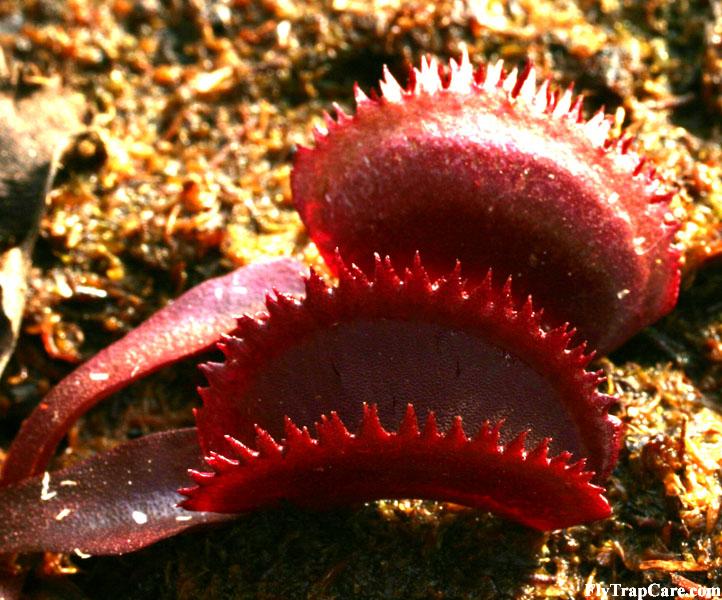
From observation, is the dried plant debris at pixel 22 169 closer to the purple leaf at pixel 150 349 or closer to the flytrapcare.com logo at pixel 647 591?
the purple leaf at pixel 150 349

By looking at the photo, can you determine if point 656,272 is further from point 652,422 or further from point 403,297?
point 403,297

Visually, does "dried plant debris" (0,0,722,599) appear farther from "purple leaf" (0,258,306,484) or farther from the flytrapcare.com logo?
"purple leaf" (0,258,306,484)

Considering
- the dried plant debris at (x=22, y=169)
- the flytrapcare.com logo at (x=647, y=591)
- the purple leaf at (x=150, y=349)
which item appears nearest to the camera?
the flytrapcare.com logo at (x=647, y=591)

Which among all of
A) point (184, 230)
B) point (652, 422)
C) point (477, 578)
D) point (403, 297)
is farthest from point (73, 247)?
point (652, 422)

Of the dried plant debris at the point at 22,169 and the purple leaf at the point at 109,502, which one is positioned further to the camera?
the dried plant debris at the point at 22,169

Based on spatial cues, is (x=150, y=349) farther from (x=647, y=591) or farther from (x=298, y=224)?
(x=647, y=591)

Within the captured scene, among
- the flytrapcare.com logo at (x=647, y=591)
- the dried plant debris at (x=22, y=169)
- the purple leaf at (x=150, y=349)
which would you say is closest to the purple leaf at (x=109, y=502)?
the purple leaf at (x=150, y=349)
